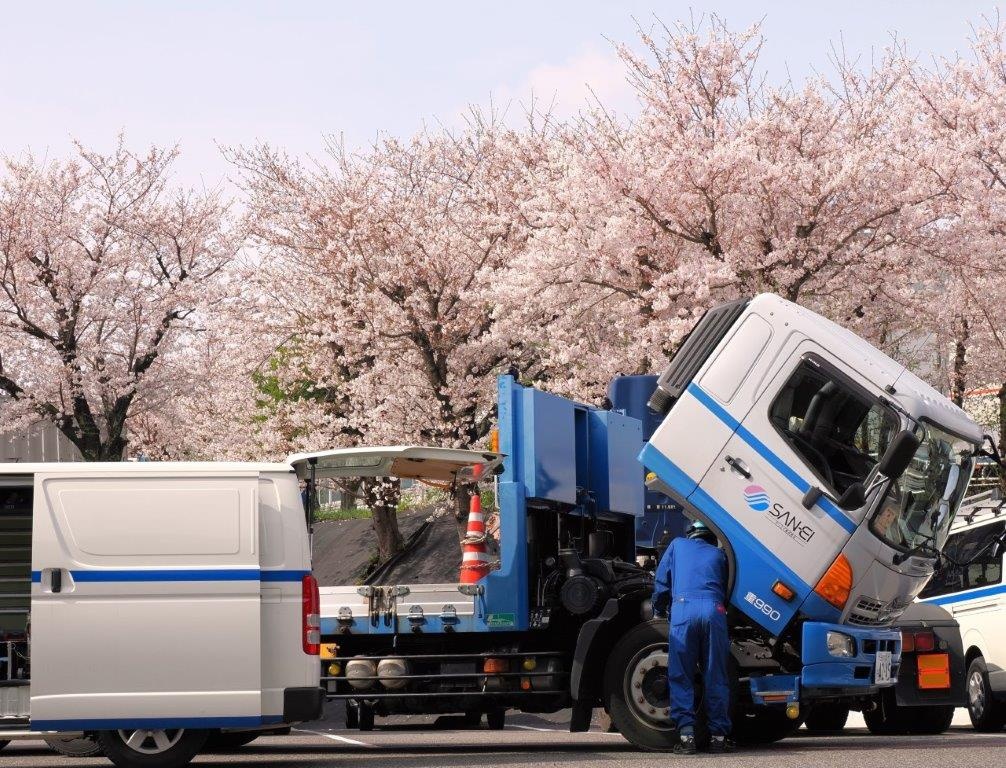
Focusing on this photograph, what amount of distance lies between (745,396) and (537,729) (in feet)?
20.8

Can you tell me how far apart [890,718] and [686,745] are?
3.62 m

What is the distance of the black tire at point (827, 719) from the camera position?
14.1 meters

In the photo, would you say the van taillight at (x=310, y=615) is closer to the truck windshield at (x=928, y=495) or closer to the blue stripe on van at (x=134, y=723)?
the blue stripe on van at (x=134, y=723)

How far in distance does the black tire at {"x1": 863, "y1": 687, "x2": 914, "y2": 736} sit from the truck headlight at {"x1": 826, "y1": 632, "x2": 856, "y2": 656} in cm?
274

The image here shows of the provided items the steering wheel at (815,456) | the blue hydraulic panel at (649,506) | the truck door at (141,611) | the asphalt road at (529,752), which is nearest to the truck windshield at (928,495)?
the steering wheel at (815,456)

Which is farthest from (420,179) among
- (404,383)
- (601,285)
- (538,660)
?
(538,660)

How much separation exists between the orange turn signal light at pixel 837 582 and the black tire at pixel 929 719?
11.0 feet

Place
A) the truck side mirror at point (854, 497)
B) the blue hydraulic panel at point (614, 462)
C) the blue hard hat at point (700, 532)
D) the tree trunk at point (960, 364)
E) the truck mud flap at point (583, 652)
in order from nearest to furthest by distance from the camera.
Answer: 1. the truck side mirror at point (854, 497)
2. the blue hard hat at point (700, 532)
3. the truck mud flap at point (583, 652)
4. the blue hydraulic panel at point (614, 462)
5. the tree trunk at point (960, 364)

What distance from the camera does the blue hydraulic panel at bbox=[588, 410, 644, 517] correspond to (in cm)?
1234

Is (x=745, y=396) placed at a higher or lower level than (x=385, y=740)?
higher

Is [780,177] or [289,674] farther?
[780,177]

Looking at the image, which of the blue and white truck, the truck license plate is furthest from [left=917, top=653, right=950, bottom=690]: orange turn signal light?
the truck license plate

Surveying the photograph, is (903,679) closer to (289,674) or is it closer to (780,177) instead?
(289,674)

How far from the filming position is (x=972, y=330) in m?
25.1
